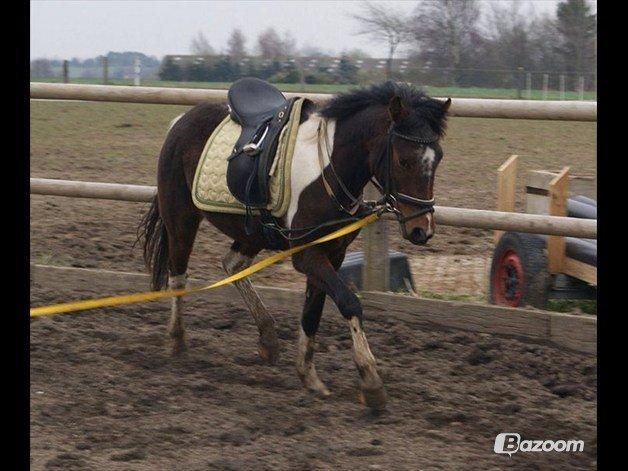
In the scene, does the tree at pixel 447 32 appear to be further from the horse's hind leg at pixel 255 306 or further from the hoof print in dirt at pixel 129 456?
the hoof print in dirt at pixel 129 456

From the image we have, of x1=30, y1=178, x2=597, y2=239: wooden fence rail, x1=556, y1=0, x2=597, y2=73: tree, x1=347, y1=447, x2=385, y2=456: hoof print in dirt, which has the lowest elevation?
x1=347, y1=447, x2=385, y2=456: hoof print in dirt

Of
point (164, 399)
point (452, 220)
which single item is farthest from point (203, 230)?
point (164, 399)

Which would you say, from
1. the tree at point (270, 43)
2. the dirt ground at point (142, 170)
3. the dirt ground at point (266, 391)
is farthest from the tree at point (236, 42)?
the dirt ground at point (266, 391)

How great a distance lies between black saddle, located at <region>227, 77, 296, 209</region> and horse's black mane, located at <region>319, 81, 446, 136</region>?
36 centimetres

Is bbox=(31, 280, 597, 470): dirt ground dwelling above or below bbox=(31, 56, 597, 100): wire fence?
below

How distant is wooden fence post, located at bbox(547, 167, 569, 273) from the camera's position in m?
6.49

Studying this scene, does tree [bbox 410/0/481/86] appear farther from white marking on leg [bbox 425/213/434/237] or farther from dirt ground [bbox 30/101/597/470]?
white marking on leg [bbox 425/213/434/237]

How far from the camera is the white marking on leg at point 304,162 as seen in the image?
5336mm

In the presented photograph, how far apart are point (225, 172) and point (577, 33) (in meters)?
34.6

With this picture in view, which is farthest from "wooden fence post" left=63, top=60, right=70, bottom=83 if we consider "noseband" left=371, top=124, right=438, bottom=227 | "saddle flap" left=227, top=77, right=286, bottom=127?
"noseband" left=371, top=124, right=438, bottom=227

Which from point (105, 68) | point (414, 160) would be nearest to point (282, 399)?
point (414, 160)

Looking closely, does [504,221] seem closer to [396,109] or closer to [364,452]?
[396,109]
